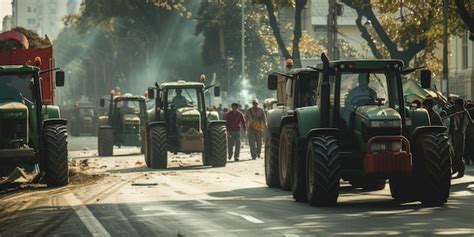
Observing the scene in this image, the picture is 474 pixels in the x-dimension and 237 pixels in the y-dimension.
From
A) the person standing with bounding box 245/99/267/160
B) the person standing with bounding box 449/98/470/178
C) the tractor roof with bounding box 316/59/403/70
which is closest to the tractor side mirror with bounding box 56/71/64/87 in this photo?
the person standing with bounding box 449/98/470/178

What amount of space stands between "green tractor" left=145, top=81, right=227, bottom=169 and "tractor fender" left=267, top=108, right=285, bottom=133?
941 cm

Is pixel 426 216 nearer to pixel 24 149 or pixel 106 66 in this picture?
pixel 24 149

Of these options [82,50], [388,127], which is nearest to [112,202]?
[388,127]

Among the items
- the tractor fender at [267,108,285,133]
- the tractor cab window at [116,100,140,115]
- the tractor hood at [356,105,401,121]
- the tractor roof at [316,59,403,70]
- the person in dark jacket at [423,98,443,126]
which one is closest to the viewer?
the tractor hood at [356,105,401,121]

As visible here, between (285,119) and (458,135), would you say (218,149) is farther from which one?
(285,119)

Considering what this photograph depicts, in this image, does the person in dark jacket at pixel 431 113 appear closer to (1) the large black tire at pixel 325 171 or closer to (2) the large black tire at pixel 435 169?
(2) the large black tire at pixel 435 169

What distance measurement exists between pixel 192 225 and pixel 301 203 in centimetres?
470

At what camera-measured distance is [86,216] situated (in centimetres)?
1870

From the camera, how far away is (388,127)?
65.5 feet

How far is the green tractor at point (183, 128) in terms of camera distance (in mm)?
36344

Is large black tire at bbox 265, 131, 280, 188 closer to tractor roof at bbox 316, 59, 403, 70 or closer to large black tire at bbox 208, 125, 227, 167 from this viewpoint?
tractor roof at bbox 316, 59, 403, 70

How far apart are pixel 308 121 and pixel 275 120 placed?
4.83 m

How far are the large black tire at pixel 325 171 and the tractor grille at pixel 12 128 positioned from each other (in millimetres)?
8525

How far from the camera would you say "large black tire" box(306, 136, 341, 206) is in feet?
65.3
